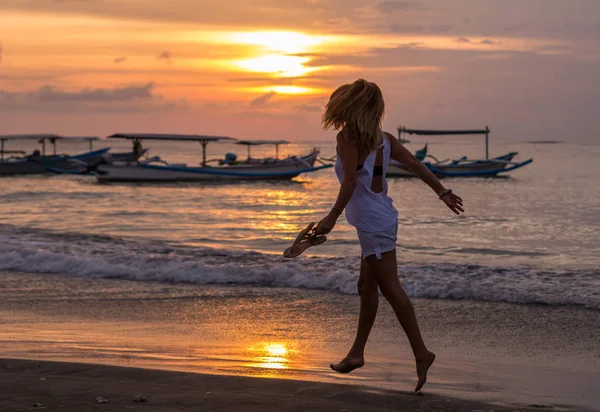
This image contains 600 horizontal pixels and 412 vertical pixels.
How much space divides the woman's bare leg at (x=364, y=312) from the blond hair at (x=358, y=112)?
80 centimetres

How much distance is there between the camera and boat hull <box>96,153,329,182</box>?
159 ft

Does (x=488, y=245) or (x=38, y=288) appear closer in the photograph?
(x=38, y=288)

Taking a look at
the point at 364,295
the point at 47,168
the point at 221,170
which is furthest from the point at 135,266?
the point at 47,168

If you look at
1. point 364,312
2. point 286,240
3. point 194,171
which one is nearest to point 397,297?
point 364,312

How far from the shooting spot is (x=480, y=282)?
1058cm

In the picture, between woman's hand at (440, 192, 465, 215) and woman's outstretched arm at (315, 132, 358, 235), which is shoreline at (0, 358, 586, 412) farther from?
woman's hand at (440, 192, 465, 215)

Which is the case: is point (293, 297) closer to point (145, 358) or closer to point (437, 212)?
point (145, 358)

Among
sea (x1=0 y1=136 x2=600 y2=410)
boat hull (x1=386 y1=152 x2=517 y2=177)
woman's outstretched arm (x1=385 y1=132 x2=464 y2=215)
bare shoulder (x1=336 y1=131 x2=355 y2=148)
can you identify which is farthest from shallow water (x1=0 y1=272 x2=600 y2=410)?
boat hull (x1=386 y1=152 x2=517 y2=177)

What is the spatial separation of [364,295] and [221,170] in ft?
149

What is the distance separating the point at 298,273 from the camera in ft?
Result: 36.0

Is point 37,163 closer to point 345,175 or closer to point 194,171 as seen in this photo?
point 194,171

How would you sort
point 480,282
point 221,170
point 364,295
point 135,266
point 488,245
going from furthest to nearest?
point 221,170 → point 488,245 → point 135,266 → point 480,282 → point 364,295

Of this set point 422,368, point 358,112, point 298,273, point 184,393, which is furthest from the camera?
point 298,273

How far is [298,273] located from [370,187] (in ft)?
21.0
